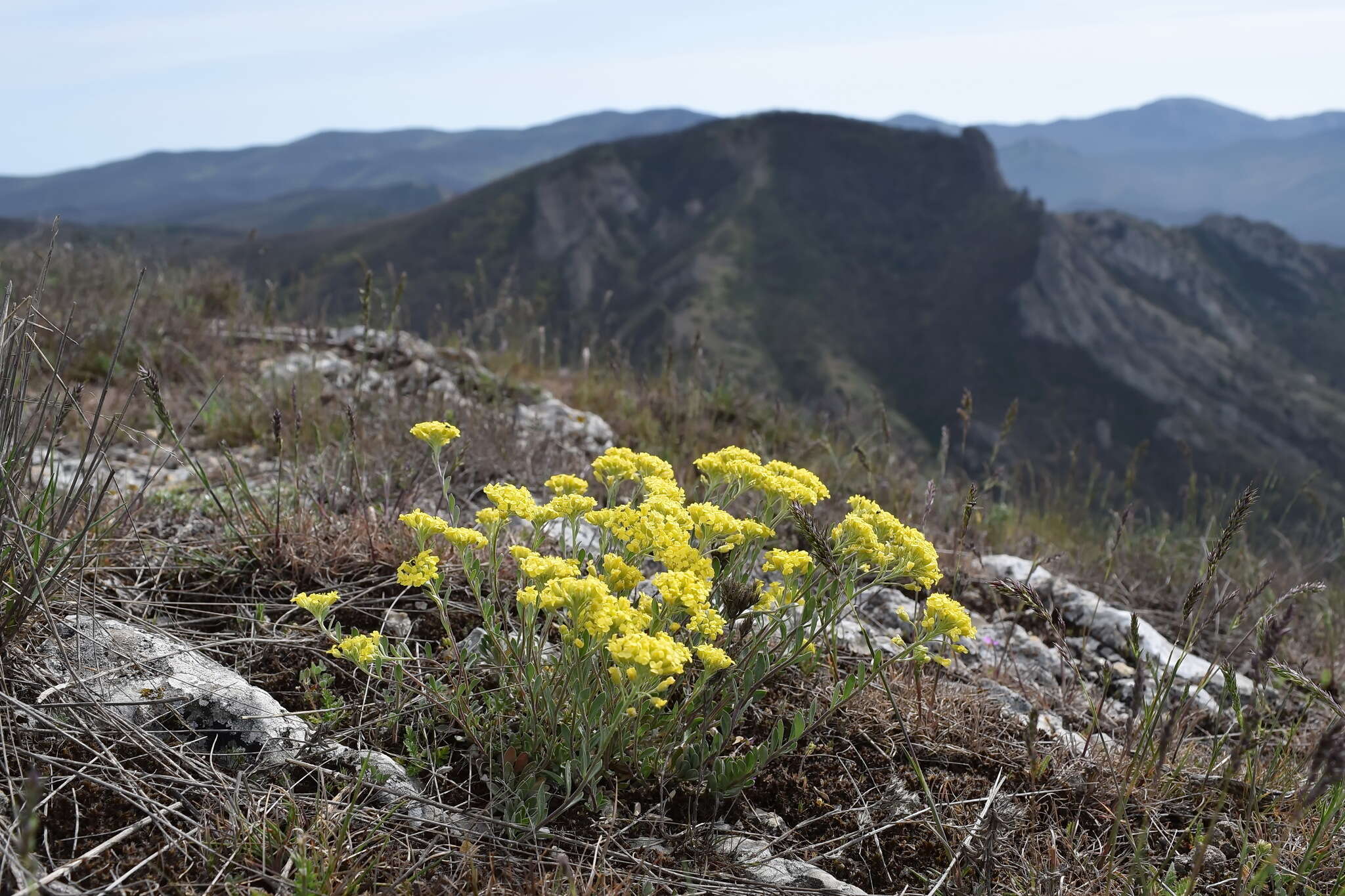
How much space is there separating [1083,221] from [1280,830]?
129897mm

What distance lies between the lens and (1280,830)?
2.49 meters

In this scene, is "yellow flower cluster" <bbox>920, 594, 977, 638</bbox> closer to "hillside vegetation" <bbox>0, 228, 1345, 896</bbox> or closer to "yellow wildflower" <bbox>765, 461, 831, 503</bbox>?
"hillside vegetation" <bbox>0, 228, 1345, 896</bbox>

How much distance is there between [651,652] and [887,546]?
0.86 m

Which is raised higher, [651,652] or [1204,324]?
[651,652]

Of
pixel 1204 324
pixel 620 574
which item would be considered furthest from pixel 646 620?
pixel 1204 324

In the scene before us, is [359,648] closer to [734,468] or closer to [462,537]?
[462,537]

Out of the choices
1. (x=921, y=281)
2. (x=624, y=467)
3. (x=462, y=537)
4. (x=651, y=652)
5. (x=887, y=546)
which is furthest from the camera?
(x=921, y=281)

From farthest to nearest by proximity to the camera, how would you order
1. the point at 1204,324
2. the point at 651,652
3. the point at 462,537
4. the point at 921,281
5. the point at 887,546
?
the point at 921,281
the point at 1204,324
the point at 887,546
the point at 462,537
the point at 651,652

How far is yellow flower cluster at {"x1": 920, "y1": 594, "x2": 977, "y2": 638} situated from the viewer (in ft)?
6.92

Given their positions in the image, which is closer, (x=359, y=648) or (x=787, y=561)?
(x=359, y=648)

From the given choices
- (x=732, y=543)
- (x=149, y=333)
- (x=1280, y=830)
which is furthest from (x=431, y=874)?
(x=149, y=333)

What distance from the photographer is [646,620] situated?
188 cm

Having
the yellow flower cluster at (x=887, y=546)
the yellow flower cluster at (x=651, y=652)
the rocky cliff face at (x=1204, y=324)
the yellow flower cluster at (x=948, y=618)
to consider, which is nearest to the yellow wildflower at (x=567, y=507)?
the yellow flower cluster at (x=651, y=652)

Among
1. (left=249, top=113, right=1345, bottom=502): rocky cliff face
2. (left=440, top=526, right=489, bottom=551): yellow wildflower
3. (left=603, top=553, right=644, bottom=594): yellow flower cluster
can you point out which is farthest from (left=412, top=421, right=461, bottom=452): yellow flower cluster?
(left=249, top=113, right=1345, bottom=502): rocky cliff face
